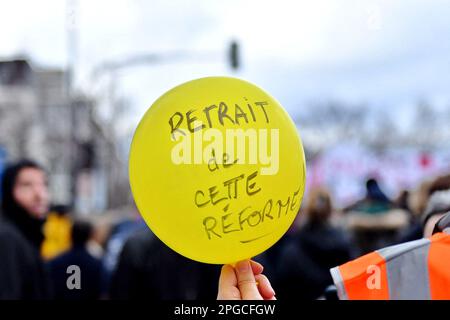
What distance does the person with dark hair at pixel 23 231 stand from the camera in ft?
11.8

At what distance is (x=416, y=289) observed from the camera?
5.28ft

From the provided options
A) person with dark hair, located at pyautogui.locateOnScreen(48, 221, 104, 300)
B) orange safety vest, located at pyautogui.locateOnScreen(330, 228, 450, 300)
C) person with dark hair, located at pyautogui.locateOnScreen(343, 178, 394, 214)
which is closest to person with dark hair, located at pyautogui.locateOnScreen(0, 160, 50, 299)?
person with dark hair, located at pyautogui.locateOnScreen(48, 221, 104, 300)

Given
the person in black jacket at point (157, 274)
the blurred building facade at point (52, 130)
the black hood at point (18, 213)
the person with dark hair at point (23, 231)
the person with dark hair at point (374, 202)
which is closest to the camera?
the person in black jacket at point (157, 274)

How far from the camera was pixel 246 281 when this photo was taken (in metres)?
1.65

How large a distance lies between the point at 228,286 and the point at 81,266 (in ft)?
12.8

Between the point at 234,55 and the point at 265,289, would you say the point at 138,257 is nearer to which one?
the point at 265,289

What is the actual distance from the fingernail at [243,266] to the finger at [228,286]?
2 cm

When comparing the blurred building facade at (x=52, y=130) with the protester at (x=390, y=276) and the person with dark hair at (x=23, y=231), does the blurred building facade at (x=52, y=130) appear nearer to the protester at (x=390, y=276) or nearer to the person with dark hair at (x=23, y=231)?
the person with dark hair at (x=23, y=231)

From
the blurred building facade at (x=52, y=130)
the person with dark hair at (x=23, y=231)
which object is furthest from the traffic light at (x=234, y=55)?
the person with dark hair at (x=23, y=231)

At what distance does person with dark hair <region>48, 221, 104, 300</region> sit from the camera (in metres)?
5.24

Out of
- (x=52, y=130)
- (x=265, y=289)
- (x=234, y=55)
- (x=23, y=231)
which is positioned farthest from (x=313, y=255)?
(x=52, y=130)

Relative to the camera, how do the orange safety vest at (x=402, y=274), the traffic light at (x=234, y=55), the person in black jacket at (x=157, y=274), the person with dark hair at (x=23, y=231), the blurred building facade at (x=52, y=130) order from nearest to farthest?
the orange safety vest at (x=402, y=274)
the person in black jacket at (x=157, y=274)
the person with dark hair at (x=23, y=231)
the traffic light at (x=234, y=55)
the blurred building facade at (x=52, y=130)

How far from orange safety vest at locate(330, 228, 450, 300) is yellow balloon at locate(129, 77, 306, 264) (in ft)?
0.68
